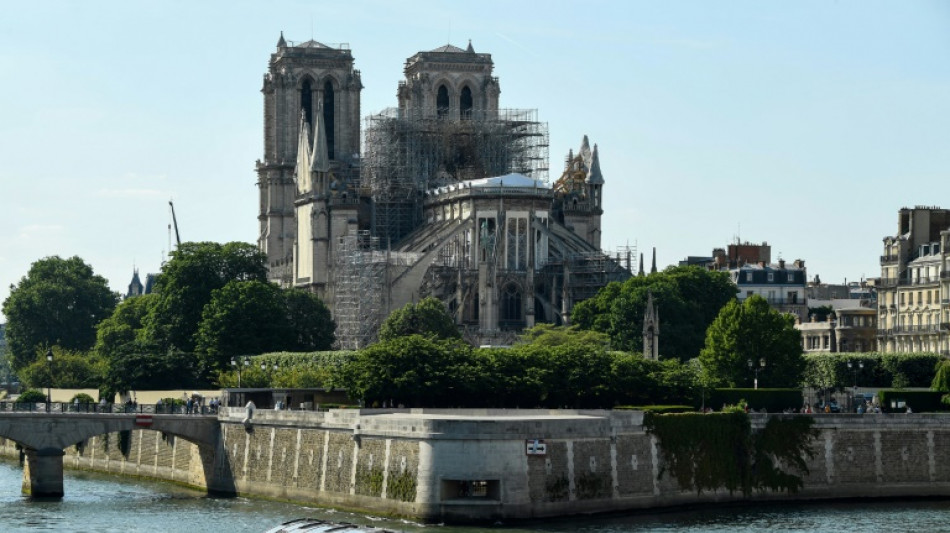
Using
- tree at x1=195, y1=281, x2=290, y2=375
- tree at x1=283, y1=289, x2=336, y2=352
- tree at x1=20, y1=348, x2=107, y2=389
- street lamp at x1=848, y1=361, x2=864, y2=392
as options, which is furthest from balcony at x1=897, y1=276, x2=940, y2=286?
tree at x1=20, y1=348, x2=107, y2=389

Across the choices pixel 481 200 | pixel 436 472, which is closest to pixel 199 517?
pixel 436 472

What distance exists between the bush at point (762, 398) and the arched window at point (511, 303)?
4500 centimetres

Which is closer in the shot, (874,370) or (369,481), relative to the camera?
(369,481)

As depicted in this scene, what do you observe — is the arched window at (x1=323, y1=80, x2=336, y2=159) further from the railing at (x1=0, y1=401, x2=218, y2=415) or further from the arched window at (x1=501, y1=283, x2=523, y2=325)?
the railing at (x1=0, y1=401, x2=218, y2=415)

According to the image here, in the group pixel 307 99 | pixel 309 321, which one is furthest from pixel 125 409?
pixel 307 99

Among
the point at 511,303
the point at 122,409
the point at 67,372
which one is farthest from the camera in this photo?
the point at 511,303

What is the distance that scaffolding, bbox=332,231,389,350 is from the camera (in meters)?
130

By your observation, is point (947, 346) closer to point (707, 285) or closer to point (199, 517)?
point (707, 285)

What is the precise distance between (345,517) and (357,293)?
6120cm

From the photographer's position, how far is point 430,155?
145m

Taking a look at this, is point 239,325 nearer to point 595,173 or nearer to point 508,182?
point 508,182

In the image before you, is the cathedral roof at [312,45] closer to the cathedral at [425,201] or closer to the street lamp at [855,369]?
the cathedral at [425,201]

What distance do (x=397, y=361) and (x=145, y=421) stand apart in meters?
9.28

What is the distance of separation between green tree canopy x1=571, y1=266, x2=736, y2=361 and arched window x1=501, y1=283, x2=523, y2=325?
9.57 meters
